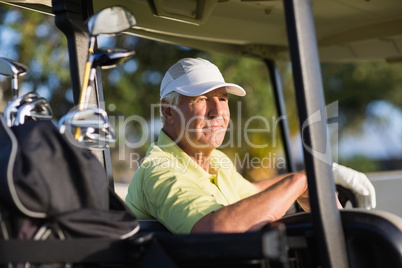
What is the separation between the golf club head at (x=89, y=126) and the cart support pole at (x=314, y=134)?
21.2 inches

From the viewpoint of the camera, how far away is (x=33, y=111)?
6.23 feet

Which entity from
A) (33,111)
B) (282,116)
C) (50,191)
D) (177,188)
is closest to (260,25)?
(282,116)

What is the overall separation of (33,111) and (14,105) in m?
0.06

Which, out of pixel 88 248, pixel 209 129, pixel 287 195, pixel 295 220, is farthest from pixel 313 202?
pixel 209 129

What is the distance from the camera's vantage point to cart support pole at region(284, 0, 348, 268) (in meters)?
1.63

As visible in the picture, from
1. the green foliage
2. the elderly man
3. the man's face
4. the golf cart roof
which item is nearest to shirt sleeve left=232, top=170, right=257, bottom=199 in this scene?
the elderly man

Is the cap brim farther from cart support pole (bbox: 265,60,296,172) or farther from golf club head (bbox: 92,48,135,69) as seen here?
cart support pole (bbox: 265,60,296,172)

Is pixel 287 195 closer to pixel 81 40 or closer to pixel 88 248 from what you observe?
pixel 88 248

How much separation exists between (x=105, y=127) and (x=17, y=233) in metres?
0.37

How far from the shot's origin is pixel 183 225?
1986 millimetres

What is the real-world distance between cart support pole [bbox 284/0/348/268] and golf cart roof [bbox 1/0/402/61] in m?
0.94

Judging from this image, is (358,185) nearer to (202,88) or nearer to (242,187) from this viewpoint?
(242,187)

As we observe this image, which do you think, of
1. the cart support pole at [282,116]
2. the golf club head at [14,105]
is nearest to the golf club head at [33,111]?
the golf club head at [14,105]

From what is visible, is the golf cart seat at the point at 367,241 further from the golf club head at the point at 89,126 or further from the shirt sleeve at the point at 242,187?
the shirt sleeve at the point at 242,187
